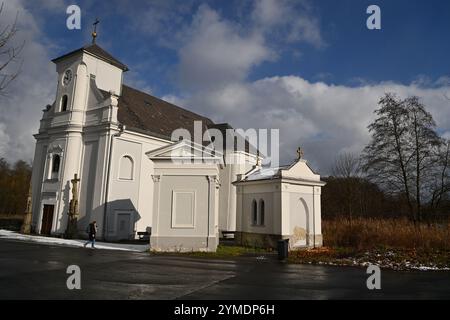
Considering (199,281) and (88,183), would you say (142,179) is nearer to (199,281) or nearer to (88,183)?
(88,183)

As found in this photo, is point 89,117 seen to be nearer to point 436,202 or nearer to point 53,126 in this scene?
point 53,126

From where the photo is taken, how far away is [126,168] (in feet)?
93.5

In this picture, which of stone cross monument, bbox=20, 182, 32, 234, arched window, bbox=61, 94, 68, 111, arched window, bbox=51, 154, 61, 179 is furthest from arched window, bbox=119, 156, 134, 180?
stone cross monument, bbox=20, 182, 32, 234

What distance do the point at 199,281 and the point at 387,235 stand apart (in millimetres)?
13622

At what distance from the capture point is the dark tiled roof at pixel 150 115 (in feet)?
99.2

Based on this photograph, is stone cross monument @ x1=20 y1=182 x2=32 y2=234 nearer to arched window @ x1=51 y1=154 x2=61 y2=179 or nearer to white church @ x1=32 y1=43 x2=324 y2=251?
white church @ x1=32 y1=43 x2=324 y2=251

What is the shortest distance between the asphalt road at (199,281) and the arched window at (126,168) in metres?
13.3

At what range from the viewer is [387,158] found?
31.2 m

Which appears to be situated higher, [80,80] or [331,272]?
[80,80]

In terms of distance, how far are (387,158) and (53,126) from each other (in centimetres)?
2950

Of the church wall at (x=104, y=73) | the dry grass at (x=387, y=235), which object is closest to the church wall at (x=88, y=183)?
the church wall at (x=104, y=73)
